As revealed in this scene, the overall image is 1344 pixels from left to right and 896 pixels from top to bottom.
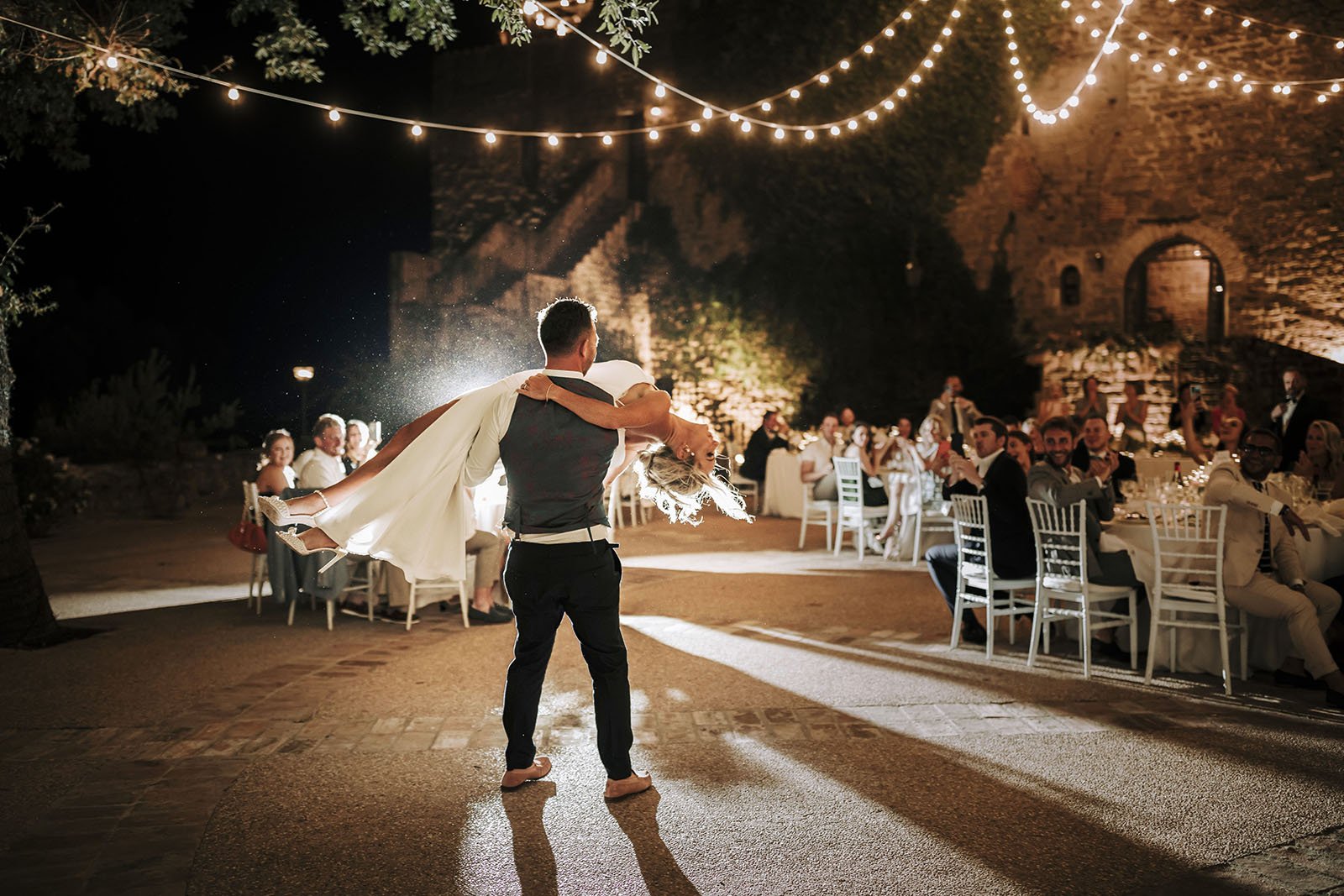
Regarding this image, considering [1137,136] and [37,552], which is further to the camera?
[1137,136]

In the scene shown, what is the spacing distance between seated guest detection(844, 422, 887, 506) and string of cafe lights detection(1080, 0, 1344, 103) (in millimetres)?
9205

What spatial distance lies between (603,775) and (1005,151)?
15.3 metres

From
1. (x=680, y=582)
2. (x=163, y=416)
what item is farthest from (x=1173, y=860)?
(x=163, y=416)

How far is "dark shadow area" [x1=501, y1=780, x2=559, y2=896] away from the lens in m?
2.90

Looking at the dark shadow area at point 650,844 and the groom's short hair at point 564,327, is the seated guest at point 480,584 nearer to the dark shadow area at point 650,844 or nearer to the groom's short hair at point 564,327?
the dark shadow area at point 650,844

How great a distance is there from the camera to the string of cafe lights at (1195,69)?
15.6m

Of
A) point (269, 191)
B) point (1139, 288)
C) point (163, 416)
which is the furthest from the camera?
point (269, 191)

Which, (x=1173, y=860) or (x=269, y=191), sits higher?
(x=269, y=191)

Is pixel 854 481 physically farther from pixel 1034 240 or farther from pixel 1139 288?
pixel 1139 288

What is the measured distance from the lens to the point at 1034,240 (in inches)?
673

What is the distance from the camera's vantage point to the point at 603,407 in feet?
10.9

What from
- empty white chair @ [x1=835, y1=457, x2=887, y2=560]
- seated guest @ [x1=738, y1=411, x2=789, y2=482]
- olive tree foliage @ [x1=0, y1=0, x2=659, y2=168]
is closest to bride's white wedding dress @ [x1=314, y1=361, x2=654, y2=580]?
olive tree foliage @ [x1=0, y1=0, x2=659, y2=168]

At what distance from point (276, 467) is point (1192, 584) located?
495 cm

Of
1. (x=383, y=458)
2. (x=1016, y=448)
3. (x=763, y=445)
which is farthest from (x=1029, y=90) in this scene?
(x=383, y=458)
